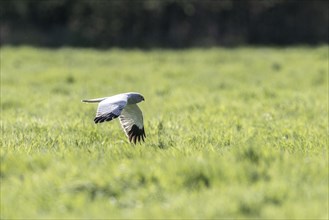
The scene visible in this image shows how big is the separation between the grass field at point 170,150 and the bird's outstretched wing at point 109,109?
1.14ft

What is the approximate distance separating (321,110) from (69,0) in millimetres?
23336

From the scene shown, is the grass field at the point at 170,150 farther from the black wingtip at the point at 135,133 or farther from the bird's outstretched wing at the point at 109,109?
the bird's outstretched wing at the point at 109,109

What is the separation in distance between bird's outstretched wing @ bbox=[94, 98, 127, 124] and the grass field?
1.14 feet

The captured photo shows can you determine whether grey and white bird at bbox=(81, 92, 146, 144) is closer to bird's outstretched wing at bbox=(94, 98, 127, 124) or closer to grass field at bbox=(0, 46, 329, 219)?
bird's outstretched wing at bbox=(94, 98, 127, 124)

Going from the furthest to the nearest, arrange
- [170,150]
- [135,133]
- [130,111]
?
[130,111] < [135,133] < [170,150]

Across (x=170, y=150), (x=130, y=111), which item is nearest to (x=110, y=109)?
(x=170, y=150)

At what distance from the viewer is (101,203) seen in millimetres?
4488

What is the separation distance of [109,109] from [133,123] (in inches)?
36.7

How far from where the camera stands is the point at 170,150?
6.16 meters

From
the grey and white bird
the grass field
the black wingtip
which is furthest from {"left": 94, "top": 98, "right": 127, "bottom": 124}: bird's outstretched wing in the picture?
the black wingtip

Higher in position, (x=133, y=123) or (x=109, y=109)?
(x=109, y=109)

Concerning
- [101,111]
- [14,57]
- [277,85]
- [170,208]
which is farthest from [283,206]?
[14,57]

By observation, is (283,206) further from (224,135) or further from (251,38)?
(251,38)

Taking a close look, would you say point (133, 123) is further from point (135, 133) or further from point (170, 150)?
point (170, 150)
